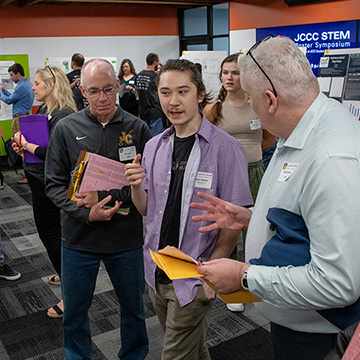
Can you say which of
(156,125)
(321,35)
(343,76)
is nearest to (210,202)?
(343,76)

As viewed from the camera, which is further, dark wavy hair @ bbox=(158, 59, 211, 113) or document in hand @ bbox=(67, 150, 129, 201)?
document in hand @ bbox=(67, 150, 129, 201)

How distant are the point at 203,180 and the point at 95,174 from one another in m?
0.60

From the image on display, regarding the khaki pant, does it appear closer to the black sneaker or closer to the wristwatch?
the wristwatch

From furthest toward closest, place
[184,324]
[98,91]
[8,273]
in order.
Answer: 1. [8,273]
2. [98,91]
3. [184,324]

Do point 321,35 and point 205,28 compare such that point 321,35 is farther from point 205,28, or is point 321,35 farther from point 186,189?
point 186,189

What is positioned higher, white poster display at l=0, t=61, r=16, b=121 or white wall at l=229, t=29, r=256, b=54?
white wall at l=229, t=29, r=256, b=54

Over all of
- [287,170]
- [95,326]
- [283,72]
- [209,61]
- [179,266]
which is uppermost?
[209,61]

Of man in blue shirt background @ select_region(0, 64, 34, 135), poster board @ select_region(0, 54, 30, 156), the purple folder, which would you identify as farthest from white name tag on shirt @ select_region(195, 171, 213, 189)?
poster board @ select_region(0, 54, 30, 156)

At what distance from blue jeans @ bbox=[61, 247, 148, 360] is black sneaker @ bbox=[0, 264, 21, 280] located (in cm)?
172

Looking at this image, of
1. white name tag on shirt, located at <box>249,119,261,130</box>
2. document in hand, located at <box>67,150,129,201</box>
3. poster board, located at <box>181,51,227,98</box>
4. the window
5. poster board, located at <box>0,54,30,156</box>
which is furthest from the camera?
the window

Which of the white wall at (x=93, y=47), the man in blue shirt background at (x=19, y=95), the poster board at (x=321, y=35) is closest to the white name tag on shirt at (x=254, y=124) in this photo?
the poster board at (x=321, y=35)

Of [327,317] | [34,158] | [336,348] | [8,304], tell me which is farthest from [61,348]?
[336,348]

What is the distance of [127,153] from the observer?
2240 mm

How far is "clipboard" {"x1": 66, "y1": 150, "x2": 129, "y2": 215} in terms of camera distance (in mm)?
2131
